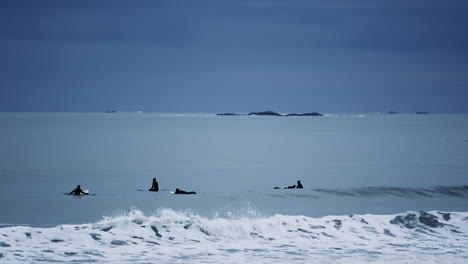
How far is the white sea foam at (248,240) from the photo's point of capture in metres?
16.6

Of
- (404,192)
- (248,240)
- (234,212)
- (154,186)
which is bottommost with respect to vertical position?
(248,240)

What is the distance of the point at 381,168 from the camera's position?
199 ft

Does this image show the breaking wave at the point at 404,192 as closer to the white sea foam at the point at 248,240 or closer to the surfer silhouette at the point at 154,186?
the surfer silhouette at the point at 154,186

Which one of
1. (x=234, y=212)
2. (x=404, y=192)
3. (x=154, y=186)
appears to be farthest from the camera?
(x=154, y=186)

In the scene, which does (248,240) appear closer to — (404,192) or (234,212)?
(234,212)

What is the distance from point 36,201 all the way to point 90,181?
1375 cm

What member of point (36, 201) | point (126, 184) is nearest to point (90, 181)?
point (126, 184)

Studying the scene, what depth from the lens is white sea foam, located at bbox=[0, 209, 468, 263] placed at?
16594 millimetres

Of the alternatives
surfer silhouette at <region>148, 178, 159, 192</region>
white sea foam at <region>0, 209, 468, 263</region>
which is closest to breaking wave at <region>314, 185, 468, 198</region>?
surfer silhouette at <region>148, 178, 159, 192</region>

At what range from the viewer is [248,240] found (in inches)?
757

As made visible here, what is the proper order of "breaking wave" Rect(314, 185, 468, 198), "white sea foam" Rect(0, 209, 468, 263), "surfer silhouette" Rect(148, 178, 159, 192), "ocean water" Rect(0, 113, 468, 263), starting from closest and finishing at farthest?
"white sea foam" Rect(0, 209, 468, 263), "ocean water" Rect(0, 113, 468, 263), "breaking wave" Rect(314, 185, 468, 198), "surfer silhouette" Rect(148, 178, 159, 192)

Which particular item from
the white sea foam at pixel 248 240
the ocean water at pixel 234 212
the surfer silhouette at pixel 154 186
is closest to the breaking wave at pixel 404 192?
the ocean water at pixel 234 212

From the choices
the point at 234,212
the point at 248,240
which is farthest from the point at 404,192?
the point at 248,240

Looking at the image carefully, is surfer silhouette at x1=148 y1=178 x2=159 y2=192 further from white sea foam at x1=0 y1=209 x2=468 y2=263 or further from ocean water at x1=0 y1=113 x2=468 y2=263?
white sea foam at x1=0 y1=209 x2=468 y2=263
